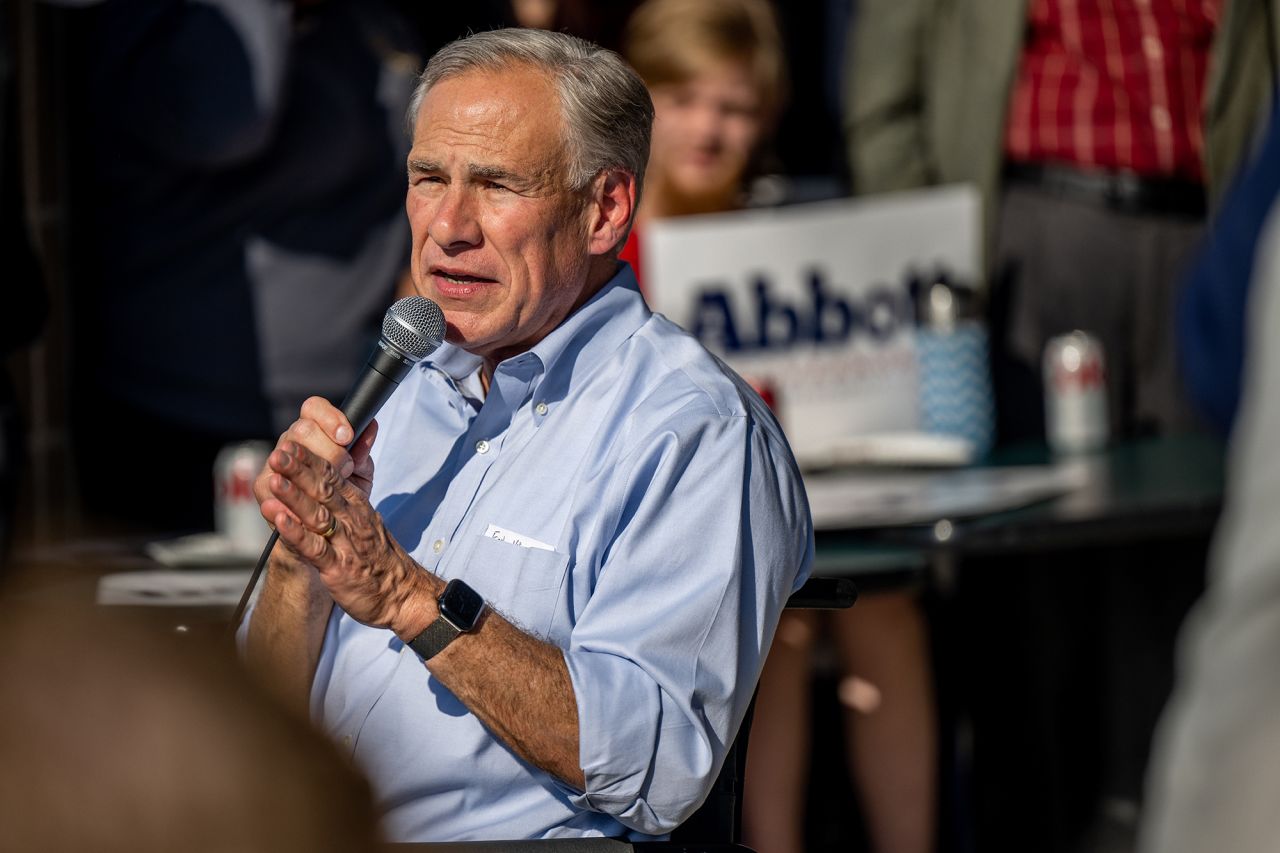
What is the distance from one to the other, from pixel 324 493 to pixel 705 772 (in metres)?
0.52

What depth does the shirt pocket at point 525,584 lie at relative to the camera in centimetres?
200

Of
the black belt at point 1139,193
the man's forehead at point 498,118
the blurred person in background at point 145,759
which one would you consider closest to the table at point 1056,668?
the black belt at point 1139,193

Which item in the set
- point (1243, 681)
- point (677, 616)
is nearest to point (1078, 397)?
point (677, 616)

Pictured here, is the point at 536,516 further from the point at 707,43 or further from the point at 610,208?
the point at 707,43

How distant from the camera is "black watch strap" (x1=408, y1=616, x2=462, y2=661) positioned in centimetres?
186

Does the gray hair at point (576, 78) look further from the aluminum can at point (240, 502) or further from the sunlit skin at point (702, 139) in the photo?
the sunlit skin at point (702, 139)

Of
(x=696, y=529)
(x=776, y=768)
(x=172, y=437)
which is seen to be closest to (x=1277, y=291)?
(x=696, y=529)

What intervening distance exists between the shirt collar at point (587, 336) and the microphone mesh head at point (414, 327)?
0.20m

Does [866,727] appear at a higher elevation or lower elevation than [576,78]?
lower

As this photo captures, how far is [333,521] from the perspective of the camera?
1846 millimetres

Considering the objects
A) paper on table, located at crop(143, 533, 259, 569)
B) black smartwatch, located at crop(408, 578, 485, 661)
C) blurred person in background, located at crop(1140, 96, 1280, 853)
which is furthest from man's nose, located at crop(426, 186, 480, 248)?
paper on table, located at crop(143, 533, 259, 569)

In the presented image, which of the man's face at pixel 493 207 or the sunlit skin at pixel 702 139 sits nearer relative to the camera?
the man's face at pixel 493 207

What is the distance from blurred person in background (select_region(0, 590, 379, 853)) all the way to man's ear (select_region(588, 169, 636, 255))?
1439 mm

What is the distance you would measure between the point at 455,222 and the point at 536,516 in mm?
375
